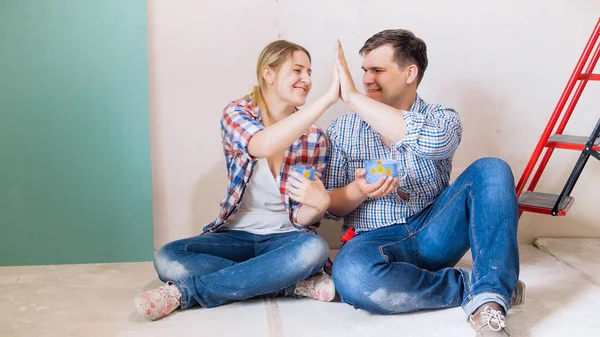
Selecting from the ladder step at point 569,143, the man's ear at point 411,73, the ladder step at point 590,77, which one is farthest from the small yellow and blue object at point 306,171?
the ladder step at point 590,77

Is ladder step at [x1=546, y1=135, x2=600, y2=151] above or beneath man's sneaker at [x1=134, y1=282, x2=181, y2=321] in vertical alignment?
above

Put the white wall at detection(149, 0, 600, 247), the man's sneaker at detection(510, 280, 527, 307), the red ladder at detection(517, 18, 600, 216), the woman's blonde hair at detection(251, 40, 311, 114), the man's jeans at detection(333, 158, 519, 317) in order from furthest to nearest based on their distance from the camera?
the white wall at detection(149, 0, 600, 247), the red ladder at detection(517, 18, 600, 216), the woman's blonde hair at detection(251, 40, 311, 114), the man's sneaker at detection(510, 280, 527, 307), the man's jeans at detection(333, 158, 519, 317)

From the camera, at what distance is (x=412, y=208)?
2346 millimetres

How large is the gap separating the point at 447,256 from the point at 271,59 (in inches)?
37.3

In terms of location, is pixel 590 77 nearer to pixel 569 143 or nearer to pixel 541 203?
pixel 569 143

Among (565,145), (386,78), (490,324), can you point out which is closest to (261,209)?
(386,78)

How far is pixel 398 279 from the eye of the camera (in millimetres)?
2057

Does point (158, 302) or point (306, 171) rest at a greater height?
point (306, 171)

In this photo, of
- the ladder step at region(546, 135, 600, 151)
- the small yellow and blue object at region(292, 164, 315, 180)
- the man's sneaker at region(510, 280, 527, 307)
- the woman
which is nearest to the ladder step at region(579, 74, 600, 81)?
the ladder step at region(546, 135, 600, 151)

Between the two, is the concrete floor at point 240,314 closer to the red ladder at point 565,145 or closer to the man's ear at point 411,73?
the red ladder at point 565,145

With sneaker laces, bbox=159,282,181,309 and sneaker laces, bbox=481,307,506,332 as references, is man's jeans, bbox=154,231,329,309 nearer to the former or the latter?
sneaker laces, bbox=159,282,181,309

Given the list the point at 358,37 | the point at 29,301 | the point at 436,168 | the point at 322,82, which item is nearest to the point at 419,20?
the point at 358,37

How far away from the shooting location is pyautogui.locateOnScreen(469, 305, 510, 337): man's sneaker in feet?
6.08

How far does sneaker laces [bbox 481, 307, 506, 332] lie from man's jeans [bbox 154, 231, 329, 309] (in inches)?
23.1
